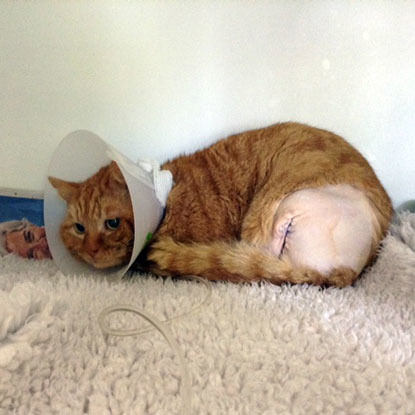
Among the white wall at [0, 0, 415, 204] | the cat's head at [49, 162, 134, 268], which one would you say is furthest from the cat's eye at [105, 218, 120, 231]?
the white wall at [0, 0, 415, 204]

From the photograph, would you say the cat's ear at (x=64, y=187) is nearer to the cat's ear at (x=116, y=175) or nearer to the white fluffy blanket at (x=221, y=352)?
the cat's ear at (x=116, y=175)

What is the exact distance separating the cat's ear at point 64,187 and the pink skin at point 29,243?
0.75 ft

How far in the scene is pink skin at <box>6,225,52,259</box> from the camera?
60.7 inches

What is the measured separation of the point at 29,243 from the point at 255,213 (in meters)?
0.88

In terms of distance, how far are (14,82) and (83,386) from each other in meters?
1.37

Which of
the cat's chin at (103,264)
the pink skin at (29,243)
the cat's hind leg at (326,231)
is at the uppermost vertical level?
the cat's hind leg at (326,231)

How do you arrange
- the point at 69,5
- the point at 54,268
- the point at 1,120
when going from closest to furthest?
1. the point at 54,268
2. the point at 69,5
3. the point at 1,120

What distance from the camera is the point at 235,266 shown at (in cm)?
120

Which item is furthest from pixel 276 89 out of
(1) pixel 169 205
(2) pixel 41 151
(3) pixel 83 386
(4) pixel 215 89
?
(3) pixel 83 386

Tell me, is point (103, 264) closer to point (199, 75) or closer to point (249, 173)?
point (249, 173)

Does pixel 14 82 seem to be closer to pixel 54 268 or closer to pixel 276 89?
pixel 54 268

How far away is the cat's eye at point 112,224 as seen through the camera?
1367 mm

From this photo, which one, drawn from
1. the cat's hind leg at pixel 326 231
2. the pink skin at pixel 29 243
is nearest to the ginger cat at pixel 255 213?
the cat's hind leg at pixel 326 231

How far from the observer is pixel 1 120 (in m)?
1.69
